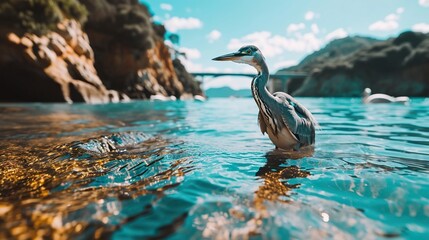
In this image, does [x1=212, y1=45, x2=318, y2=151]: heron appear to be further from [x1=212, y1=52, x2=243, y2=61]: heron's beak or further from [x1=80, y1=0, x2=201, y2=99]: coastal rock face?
[x1=80, y1=0, x2=201, y2=99]: coastal rock face

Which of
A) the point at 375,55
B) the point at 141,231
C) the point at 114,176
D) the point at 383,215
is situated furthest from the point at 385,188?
the point at 375,55

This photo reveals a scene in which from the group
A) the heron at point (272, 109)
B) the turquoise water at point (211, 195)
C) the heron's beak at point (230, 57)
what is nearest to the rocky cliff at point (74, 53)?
the turquoise water at point (211, 195)

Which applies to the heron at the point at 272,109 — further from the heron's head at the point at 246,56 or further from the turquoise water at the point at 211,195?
the turquoise water at the point at 211,195

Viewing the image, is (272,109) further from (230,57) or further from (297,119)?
(230,57)

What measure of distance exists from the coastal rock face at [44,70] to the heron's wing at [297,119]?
767 inches

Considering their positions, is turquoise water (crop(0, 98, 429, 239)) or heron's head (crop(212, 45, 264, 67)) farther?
heron's head (crop(212, 45, 264, 67))

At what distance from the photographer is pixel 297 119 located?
4371mm

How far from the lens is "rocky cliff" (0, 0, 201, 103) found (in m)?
19.3

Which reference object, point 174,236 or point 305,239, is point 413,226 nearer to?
point 305,239

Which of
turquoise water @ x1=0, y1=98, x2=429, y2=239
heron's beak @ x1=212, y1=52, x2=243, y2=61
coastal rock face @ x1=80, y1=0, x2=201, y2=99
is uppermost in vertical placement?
coastal rock face @ x1=80, y1=0, x2=201, y2=99

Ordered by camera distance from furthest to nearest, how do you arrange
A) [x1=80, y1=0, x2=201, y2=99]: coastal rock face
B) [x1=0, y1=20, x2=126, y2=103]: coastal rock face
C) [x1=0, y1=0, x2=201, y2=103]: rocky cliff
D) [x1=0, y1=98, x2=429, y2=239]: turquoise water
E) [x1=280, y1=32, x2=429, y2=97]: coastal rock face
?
[x1=280, y1=32, x2=429, y2=97]: coastal rock face, [x1=80, y1=0, x2=201, y2=99]: coastal rock face, [x1=0, y1=0, x2=201, y2=103]: rocky cliff, [x1=0, y1=20, x2=126, y2=103]: coastal rock face, [x1=0, y1=98, x2=429, y2=239]: turquoise water

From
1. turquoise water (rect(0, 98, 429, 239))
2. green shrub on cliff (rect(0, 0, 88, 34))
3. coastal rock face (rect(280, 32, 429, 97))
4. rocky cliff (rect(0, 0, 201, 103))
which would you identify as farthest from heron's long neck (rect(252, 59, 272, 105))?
coastal rock face (rect(280, 32, 429, 97))

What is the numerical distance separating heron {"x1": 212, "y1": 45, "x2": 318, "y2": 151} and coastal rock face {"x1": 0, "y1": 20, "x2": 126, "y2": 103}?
1927cm

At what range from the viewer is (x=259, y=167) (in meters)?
3.30
